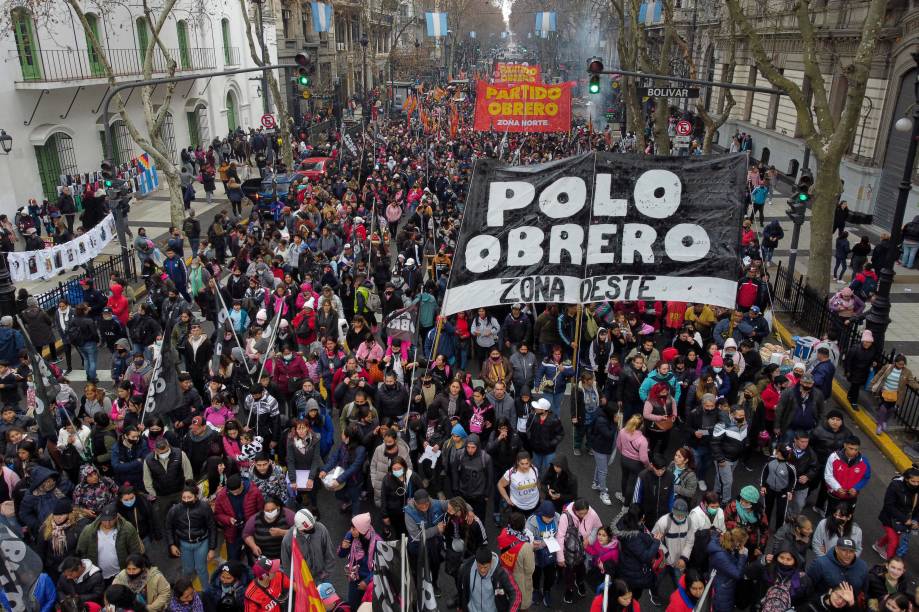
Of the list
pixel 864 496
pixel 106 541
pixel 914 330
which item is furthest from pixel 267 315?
pixel 914 330

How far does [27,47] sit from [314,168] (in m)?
9.47

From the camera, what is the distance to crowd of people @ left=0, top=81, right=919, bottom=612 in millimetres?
6449

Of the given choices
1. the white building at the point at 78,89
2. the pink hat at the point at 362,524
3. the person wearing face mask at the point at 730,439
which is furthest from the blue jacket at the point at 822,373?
the white building at the point at 78,89

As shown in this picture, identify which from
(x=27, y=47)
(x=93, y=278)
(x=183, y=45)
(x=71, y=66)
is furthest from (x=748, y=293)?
(x=183, y=45)

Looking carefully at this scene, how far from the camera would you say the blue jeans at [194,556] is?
23.3 feet

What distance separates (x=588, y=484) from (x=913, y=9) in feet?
61.0

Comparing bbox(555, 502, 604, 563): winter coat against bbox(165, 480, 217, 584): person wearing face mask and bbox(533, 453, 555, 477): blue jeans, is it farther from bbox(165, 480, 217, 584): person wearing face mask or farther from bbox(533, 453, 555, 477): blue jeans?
bbox(165, 480, 217, 584): person wearing face mask

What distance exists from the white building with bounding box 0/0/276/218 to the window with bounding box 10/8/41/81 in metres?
0.03

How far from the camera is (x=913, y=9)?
20281 millimetres

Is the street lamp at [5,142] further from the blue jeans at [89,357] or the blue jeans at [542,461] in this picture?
the blue jeans at [542,461]

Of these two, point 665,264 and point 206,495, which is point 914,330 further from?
point 206,495

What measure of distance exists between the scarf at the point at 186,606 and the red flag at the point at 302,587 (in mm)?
1271

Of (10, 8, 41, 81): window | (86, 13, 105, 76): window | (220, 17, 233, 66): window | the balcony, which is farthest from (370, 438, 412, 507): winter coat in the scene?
(220, 17, 233, 66): window

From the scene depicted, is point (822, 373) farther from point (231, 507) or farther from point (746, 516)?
point (231, 507)
